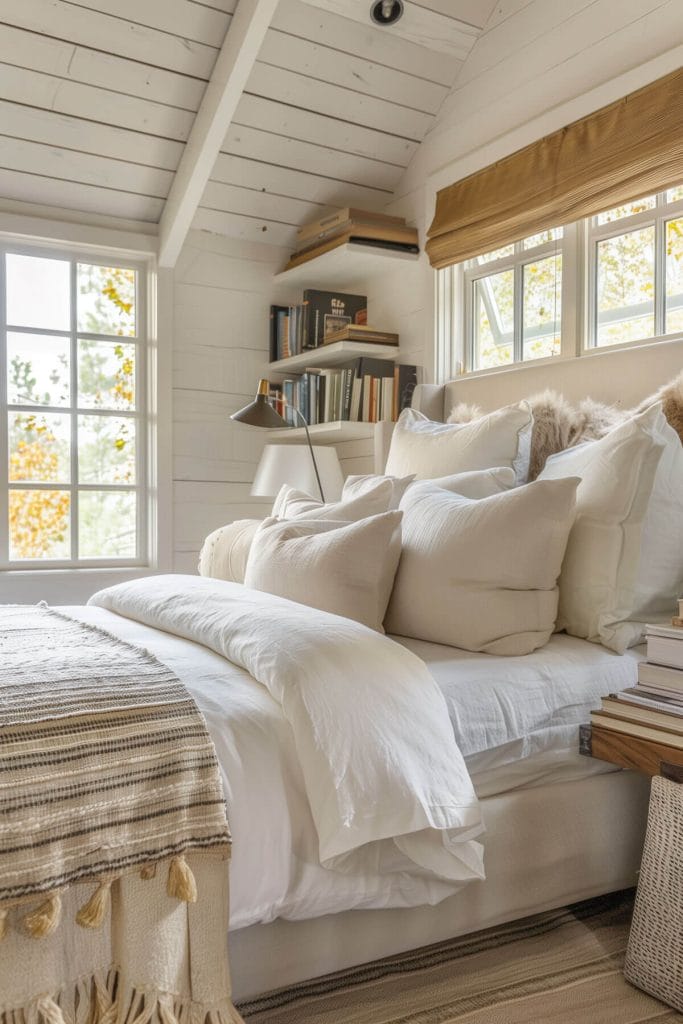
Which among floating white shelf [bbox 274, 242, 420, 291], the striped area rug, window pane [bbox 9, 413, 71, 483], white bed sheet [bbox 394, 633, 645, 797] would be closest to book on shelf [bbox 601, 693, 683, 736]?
white bed sheet [bbox 394, 633, 645, 797]

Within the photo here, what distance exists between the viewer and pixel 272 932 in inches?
53.5

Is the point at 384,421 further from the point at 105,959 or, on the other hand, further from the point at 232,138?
the point at 105,959

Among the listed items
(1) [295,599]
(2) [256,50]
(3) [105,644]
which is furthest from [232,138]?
(3) [105,644]

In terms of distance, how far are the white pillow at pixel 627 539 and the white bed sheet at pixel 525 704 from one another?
0.27 feet

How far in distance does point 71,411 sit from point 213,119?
4.15ft

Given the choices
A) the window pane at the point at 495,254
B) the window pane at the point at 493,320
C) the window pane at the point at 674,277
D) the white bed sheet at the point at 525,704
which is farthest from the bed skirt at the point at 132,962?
the window pane at the point at 495,254

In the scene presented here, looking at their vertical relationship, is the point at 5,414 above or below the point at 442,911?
above

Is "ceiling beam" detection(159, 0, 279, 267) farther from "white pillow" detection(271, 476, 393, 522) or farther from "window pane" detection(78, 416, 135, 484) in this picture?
"white pillow" detection(271, 476, 393, 522)

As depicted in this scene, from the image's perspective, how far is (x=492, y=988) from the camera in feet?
4.96

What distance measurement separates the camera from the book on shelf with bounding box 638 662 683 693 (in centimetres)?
153

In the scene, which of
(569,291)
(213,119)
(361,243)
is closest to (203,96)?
(213,119)

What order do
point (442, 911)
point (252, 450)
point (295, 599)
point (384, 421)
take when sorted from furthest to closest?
1. point (252, 450)
2. point (384, 421)
3. point (295, 599)
4. point (442, 911)

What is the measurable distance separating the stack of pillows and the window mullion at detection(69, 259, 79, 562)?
1673mm

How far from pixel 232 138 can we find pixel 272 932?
2926 mm
